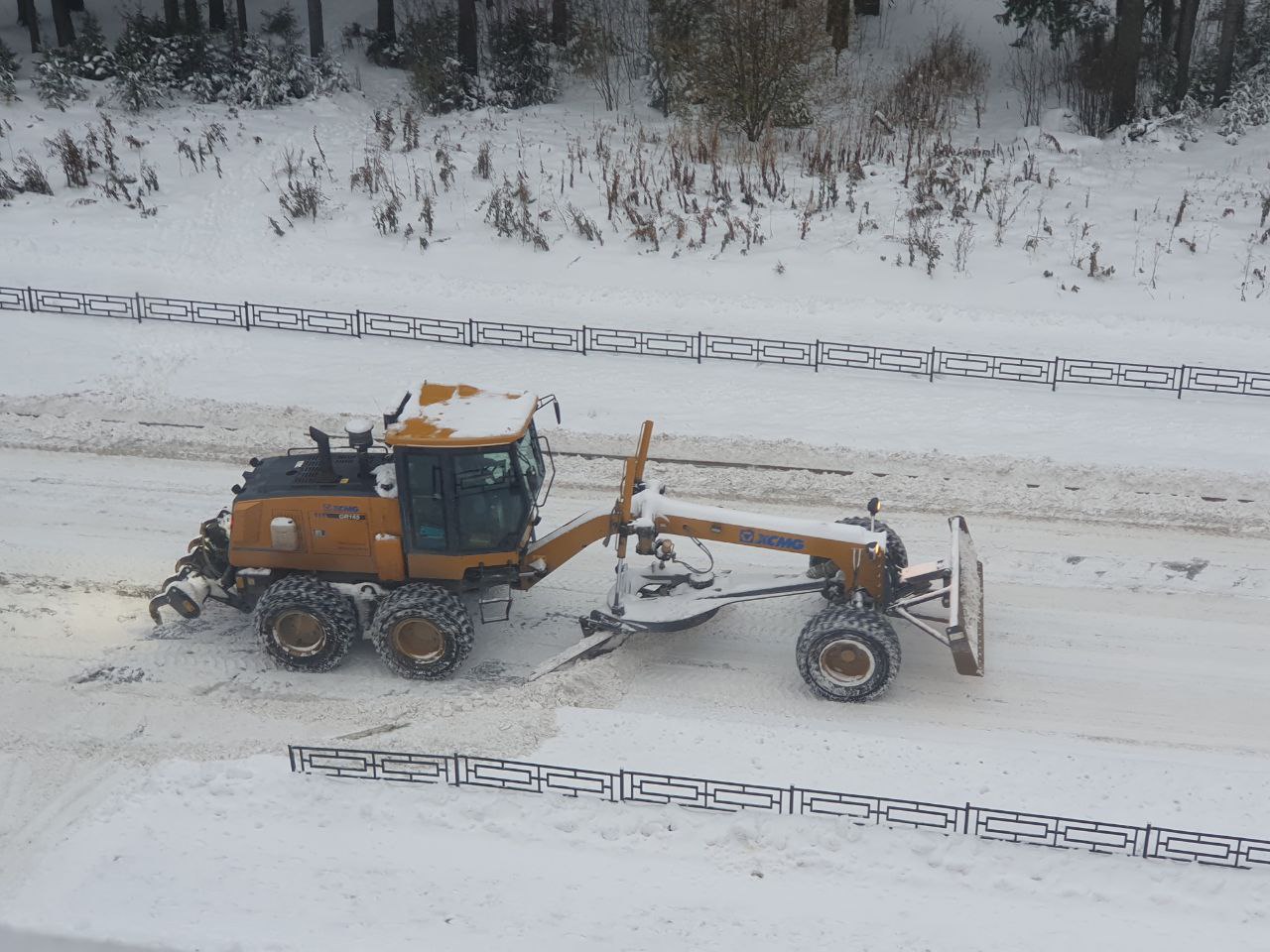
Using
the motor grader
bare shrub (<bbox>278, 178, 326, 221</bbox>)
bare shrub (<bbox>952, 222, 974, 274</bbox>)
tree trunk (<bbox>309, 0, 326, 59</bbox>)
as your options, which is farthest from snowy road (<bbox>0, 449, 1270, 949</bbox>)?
tree trunk (<bbox>309, 0, 326, 59</bbox>)

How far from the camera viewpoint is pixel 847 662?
11.3 metres

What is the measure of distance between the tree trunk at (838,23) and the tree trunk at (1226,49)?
945cm

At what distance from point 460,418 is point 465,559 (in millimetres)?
1337

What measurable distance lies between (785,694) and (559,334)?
10536 millimetres

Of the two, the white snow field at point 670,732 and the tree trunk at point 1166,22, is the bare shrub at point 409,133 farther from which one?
the tree trunk at point 1166,22

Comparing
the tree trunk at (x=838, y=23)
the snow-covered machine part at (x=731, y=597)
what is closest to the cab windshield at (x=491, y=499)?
the snow-covered machine part at (x=731, y=597)

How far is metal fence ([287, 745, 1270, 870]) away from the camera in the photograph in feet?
30.6

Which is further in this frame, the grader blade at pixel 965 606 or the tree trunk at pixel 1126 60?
the tree trunk at pixel 1126 60

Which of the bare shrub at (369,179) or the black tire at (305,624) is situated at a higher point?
the bare shrub at (369,179)

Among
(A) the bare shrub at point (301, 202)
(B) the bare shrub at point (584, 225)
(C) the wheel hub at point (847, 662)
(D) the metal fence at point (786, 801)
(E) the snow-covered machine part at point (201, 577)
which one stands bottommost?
(D) the metal fence at point (786, 801)

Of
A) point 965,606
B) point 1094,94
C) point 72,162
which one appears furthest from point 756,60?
point 965,606

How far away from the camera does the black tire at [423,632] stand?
37.6 ft

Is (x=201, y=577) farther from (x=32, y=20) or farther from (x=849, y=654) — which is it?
(x=32, y=20)

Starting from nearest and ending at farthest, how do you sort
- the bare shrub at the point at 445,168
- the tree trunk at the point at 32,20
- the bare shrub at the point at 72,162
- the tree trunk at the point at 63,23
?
the bare shrub at the point at 72,162
the bare shrub at the point at 445,168
the tree trunk at the point at 63,23
the tree trunk at the point at 32,20
